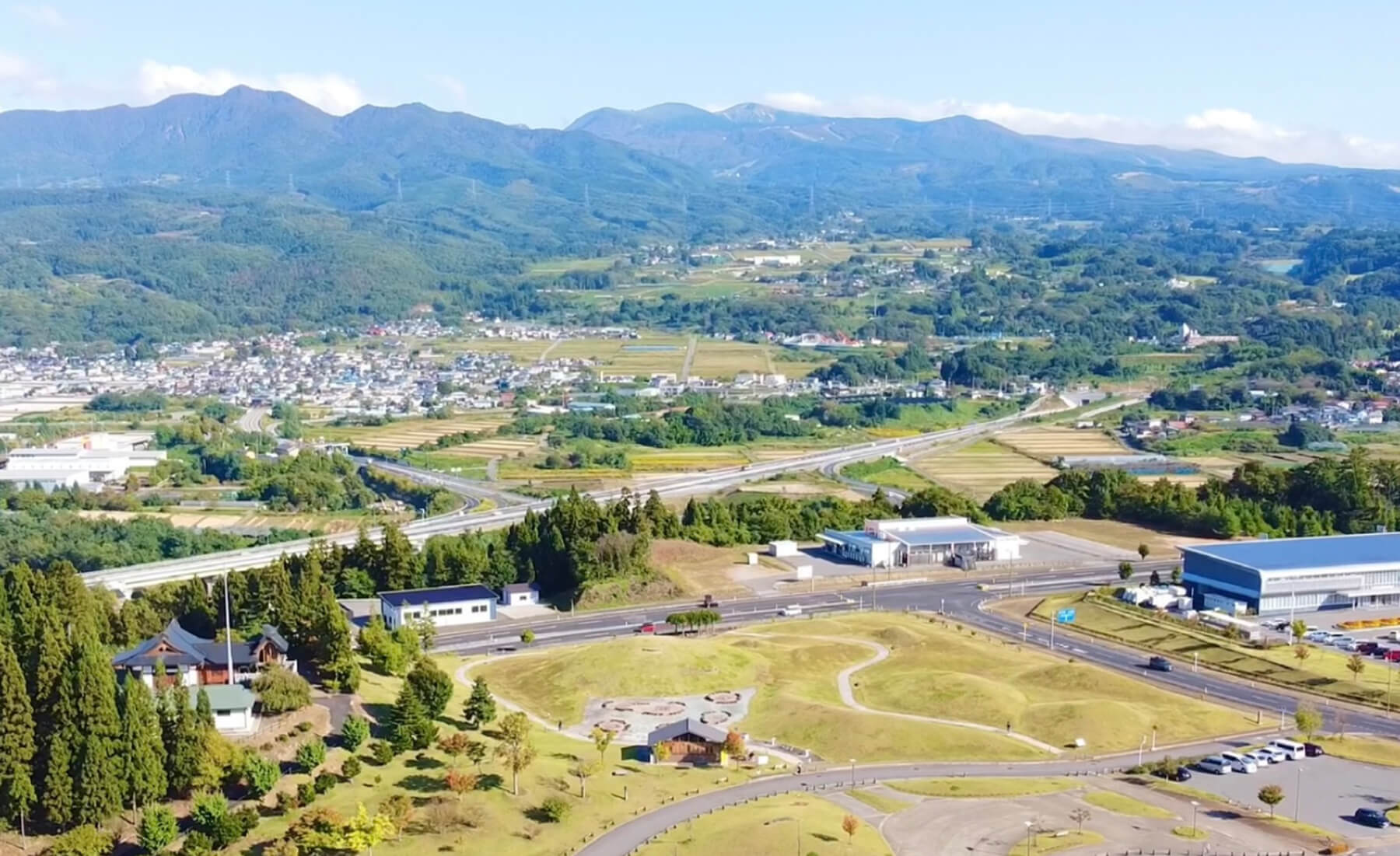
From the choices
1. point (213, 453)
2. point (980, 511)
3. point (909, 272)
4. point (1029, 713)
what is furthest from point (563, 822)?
point (909, 272)

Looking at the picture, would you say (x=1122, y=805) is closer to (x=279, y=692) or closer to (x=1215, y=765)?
(x=1215, y=765)

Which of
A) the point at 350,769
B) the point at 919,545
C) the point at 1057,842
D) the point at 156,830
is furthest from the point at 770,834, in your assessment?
the point at 919,545

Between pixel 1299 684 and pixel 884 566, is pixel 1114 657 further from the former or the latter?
pixel 884 566

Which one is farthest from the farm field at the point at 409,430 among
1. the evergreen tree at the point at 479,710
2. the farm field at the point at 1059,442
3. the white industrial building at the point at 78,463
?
the evergreen tree at the point at 479,710

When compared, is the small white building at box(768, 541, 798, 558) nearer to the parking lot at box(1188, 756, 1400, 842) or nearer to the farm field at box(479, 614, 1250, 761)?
the farm field at box(479, 614, 1250, 761)

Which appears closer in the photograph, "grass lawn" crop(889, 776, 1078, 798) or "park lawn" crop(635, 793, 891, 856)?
"park lawn" crop(635, 793, 891, 856)

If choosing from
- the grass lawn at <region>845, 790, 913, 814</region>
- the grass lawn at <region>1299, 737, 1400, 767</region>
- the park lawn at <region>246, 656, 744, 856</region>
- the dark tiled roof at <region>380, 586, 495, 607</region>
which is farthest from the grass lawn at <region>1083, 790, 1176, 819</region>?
the dark tiled roof at <region>380, 586, 495, 607</region>

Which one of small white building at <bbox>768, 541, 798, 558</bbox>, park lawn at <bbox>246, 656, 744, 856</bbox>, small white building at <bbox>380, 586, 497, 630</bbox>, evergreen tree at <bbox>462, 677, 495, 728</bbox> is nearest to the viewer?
park lawn at <bbox>246, 656, 744, 856</bbox>
